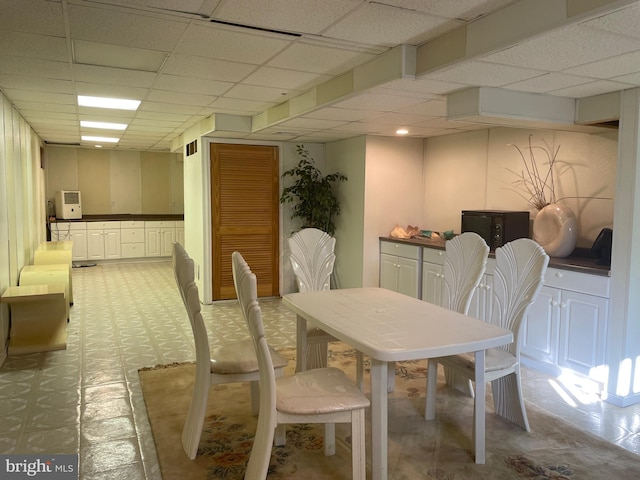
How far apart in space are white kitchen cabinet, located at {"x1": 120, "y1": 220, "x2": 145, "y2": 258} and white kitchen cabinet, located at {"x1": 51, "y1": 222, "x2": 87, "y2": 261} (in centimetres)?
66

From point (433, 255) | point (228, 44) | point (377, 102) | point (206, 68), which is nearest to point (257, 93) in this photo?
point (206, 68)

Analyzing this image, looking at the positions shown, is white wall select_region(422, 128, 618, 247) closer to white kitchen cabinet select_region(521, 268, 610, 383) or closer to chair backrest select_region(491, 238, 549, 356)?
white kitchen cabinet select_region(521, 268, 610, 383)

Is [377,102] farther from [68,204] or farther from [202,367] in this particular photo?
[68,204]

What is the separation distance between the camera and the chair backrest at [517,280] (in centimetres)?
288

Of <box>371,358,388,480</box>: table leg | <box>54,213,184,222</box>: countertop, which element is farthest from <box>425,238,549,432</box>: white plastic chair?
→ <box>54,213,184,222</box>: countertop

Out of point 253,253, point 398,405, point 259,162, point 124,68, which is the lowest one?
point 398,405

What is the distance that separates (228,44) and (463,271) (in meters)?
2.07

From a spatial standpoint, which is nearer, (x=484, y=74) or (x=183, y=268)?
(x=183, y=268)

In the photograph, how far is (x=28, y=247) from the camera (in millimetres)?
6020

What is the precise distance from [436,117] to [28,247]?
4.98 m

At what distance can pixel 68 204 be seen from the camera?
9078 mm

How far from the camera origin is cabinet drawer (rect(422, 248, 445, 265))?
16.0 ft

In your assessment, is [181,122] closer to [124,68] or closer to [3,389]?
[124,68]

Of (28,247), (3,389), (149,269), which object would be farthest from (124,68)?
(149,269)
